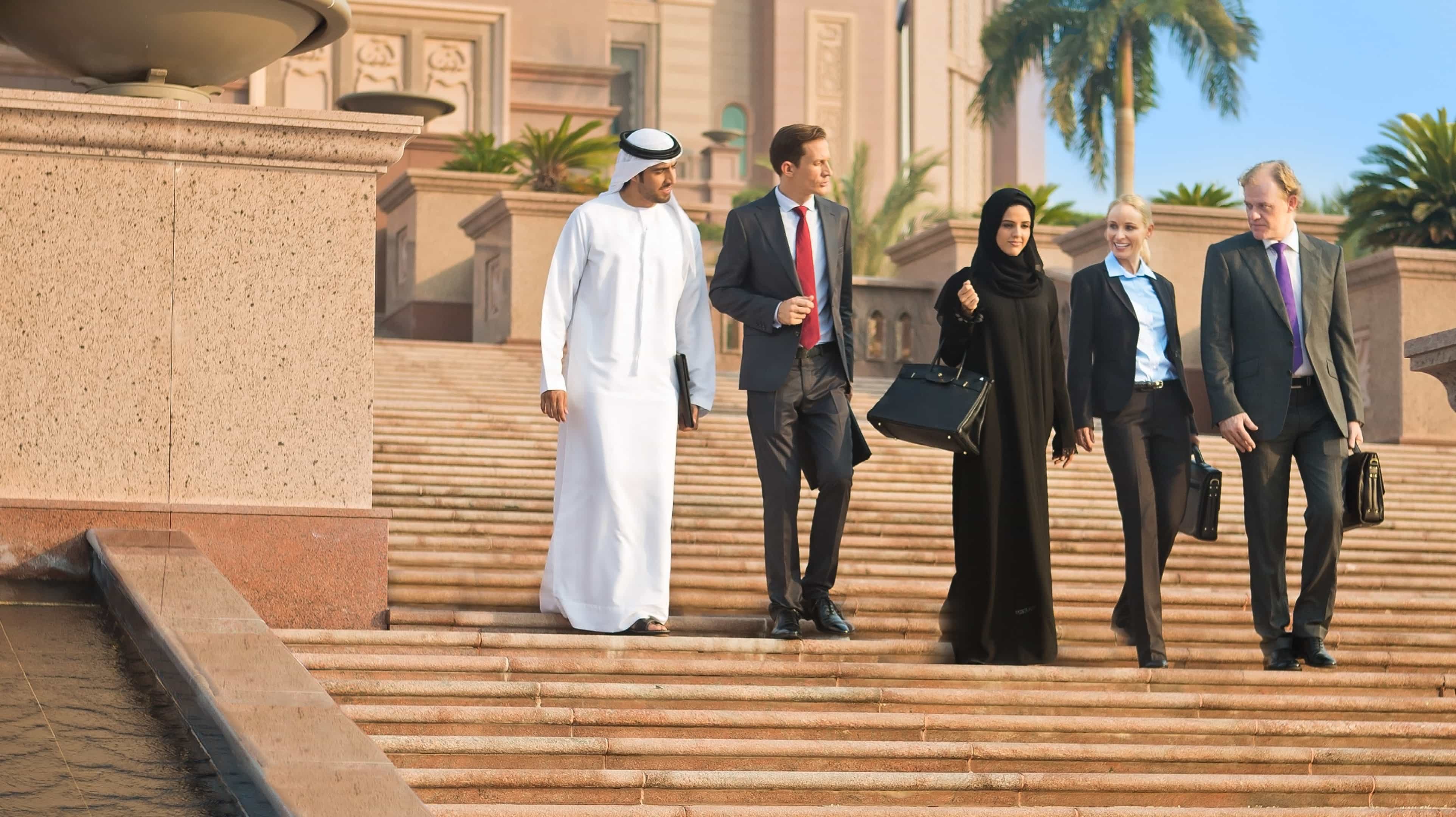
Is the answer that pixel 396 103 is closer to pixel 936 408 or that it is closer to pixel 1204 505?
pixel 936 408

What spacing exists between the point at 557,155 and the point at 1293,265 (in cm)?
1174

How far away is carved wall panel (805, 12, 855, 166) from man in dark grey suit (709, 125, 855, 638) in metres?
33.4

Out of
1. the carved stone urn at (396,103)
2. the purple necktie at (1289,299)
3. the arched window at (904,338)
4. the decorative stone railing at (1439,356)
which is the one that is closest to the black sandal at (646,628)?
the purple necktie at (1289,299)

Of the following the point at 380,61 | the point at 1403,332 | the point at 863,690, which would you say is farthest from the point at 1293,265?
the point at 380,61

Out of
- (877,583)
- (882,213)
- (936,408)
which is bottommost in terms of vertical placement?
(877,583)

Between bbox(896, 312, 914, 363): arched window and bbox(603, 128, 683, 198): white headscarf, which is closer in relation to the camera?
bbox(603, 128, 683, 198): white headscarf

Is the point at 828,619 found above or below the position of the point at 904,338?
below

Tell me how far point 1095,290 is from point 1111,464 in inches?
25.1

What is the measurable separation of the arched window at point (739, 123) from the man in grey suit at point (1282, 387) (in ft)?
110

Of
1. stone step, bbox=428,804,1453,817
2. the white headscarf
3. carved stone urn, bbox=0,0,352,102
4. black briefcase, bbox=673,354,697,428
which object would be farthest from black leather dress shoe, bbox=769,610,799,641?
carved stone urn, bbox=0,0,352,102

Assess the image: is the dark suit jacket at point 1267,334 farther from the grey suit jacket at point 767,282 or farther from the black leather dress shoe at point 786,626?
the black leather dress shoe at point 786,626

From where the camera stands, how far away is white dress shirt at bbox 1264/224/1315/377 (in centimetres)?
677

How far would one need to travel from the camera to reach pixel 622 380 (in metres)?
6.51

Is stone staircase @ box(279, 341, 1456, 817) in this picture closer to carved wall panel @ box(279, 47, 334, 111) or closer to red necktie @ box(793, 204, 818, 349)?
red necktie @ box(793, 204, 818, 349)
